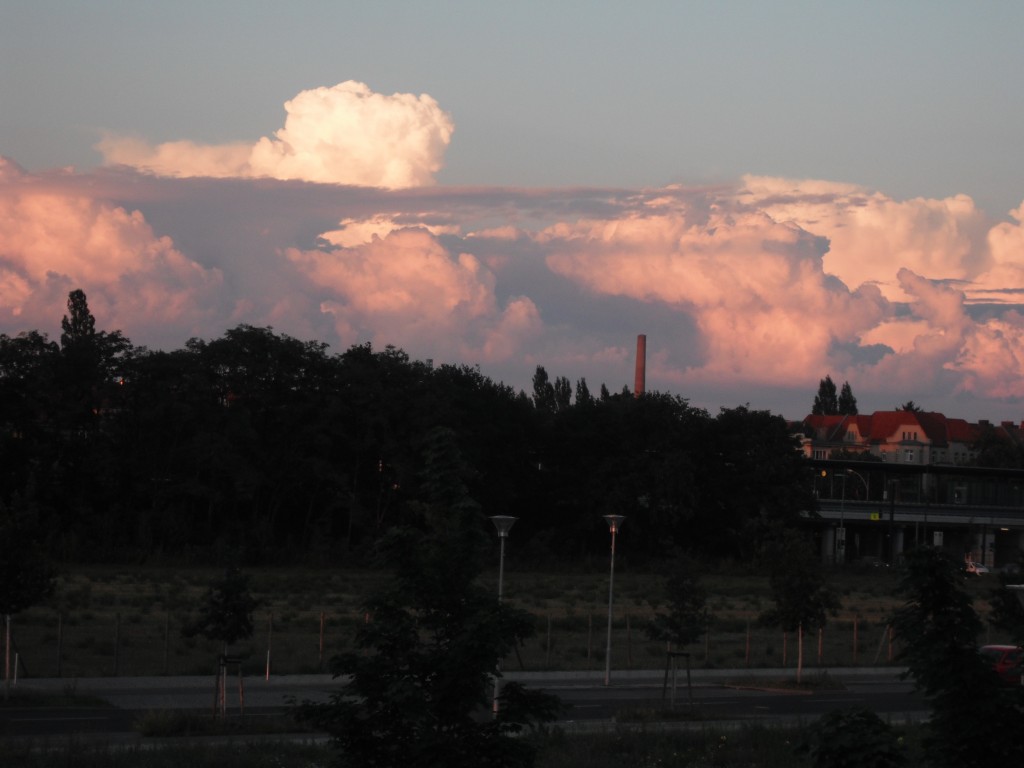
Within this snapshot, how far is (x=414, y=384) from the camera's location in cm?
8312

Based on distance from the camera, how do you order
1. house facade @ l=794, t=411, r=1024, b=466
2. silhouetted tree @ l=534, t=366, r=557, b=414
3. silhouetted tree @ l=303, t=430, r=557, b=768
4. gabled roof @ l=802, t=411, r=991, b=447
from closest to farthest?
silhouetted tree @ l=303, t=430, r=557, b=768 < silhouetted tree @ l=534, t=366, r=557, b=414 < house facade @ l=794, t=411, r=1024, b=466 < gabled roof @ l=802, t=411, r=991, b=447

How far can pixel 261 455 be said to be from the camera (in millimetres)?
79188

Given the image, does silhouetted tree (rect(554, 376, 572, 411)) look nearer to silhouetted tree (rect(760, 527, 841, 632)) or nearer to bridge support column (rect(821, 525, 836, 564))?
bridge support column (rect(821, 525, 836, 564))

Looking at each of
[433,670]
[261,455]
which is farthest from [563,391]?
[433,670]

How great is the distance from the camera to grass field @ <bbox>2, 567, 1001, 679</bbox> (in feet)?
112

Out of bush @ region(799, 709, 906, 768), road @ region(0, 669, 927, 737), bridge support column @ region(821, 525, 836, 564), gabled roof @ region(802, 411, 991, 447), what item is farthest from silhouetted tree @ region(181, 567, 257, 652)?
gabled roof @ region(802, 411, 991, 447)

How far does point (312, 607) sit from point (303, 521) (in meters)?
34.8

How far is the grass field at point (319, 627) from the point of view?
34.1m

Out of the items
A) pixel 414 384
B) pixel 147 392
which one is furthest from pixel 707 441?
pixel 147 392

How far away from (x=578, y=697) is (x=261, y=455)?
172 feet

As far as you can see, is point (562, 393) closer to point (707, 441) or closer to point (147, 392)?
point (707, 441)

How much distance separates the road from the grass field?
46.9 inches

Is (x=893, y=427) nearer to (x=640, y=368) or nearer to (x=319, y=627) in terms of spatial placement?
(x=640, y=368)

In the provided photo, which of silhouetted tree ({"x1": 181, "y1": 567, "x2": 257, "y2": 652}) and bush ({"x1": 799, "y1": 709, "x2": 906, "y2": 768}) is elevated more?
bush ({"x1": 799, "y1": 709, "x2": 906, "y2": 768})
